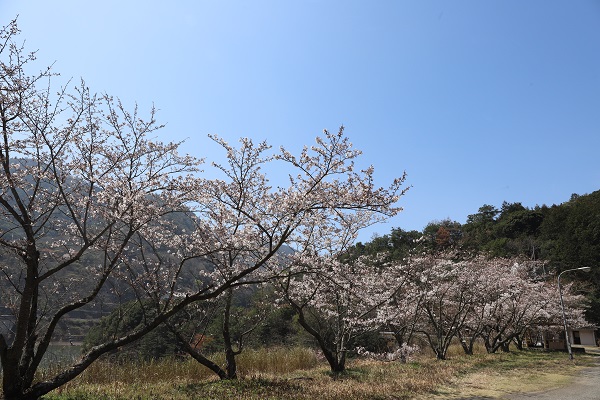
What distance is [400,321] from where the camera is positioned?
18344 mm

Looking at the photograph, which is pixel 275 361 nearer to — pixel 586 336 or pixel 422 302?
pixel 422 302

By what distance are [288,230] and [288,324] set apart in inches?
872

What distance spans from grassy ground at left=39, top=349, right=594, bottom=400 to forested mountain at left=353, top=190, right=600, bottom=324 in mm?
19185

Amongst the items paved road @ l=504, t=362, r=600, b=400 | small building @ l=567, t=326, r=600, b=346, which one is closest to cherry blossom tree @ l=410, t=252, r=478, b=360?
paved road @ l=504, t=362, r=600, b=400

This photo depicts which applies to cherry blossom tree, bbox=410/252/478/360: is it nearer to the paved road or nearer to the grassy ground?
the grassy ground

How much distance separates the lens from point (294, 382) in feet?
34.2

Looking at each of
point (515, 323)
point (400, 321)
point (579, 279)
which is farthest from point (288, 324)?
point (579, 279)

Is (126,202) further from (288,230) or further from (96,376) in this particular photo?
(96,376)

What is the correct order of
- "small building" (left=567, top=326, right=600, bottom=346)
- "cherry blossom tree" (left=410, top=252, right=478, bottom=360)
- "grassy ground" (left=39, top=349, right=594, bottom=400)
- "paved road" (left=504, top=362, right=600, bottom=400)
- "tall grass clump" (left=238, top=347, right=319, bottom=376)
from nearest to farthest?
"grassy ground" (left=39, top=349, right=594, bottom=400) < "paved road" (left=504, top=362, right=600, bottom=400) < "tall grass clump" (left=238, top=347, right=319, bottom=376) < "cherry blossom tree" (left=410, top=252, right=478, bottom=360) < "small building" (left=567, top=326, right=600, bottom=346)

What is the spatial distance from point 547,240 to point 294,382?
52.6 meters

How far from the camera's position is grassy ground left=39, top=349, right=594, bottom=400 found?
333 inches

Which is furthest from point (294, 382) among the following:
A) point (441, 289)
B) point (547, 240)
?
point (547, 240)

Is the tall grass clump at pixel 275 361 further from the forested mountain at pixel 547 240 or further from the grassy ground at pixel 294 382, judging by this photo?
the forested mountain at pixel 547 240

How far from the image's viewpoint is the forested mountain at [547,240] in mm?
42037
